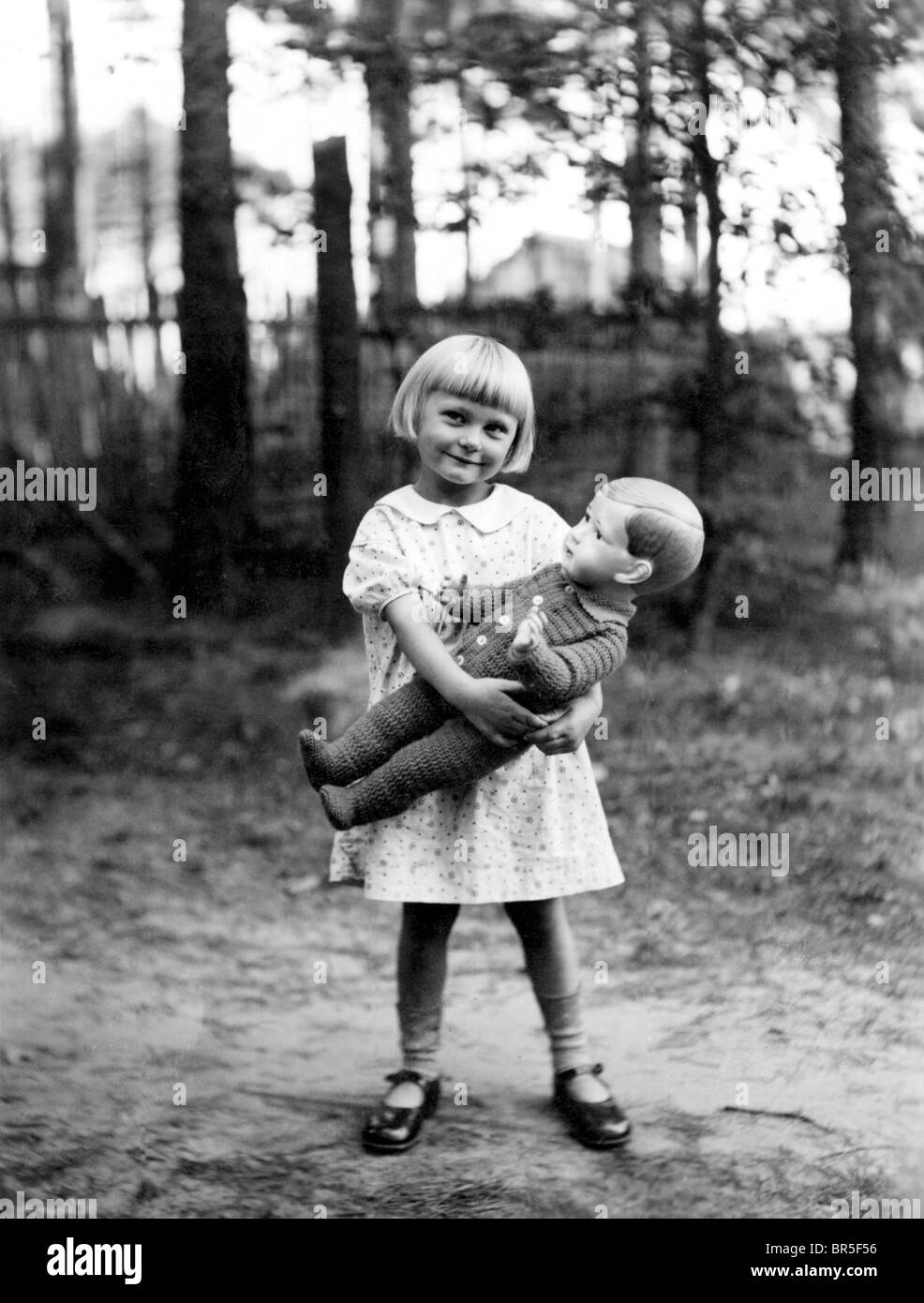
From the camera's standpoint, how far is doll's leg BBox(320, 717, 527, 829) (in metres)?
2.17

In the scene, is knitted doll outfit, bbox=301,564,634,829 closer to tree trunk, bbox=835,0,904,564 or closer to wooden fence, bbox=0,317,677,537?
wooden fence, bbox=0,317,677,537

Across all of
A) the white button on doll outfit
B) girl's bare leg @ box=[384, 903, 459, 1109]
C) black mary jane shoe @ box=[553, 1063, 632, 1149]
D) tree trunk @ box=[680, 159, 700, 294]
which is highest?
tree trunk @ box=[680, 159, 700, 294]

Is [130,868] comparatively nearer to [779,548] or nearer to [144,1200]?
[144,1200]

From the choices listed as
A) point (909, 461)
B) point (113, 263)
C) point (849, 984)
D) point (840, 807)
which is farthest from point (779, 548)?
point (113, 263)

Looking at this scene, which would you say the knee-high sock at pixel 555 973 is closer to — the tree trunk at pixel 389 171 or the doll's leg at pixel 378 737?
the doll's leg at pixel 378 737

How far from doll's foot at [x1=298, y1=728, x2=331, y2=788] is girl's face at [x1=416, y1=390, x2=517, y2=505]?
44 centimetres

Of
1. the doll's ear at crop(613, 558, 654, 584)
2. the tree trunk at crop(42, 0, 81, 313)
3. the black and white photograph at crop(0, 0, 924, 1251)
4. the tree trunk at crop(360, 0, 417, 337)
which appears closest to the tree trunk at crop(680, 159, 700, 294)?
the black and white photograph at crop(0, 0, 924, 1251)

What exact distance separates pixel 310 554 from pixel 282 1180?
3.42 feet

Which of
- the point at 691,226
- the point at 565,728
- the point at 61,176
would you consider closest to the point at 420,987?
the point at 565,728

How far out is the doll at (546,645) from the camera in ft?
6.98

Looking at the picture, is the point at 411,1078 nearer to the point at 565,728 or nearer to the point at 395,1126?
the point at 395,1126

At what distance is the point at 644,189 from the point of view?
2586 millimetres

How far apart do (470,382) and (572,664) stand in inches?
18.1

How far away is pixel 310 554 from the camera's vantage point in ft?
8.65
